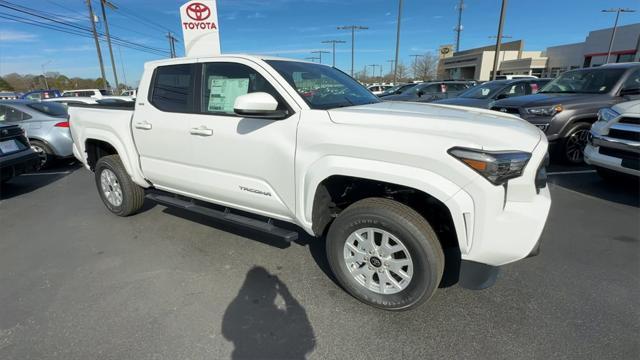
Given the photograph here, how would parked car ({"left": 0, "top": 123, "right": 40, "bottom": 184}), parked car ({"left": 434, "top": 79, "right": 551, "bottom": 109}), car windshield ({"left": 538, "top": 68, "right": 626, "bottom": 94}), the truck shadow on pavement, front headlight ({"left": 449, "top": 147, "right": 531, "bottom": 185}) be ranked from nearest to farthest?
front headlight ({"left": 449, "top": 147, "right": 531, "bottom": 185}) < the truck shadow on pavement < parked car ({"left": 0, "top": 123, "right": 40, "bottom": 184}) < car windshield ({"left": 538, "top": 68, "right": 626, "bottom": 94}) < parked car ({"left": 434, "top": 79, "right": 551, "bottom": 109})

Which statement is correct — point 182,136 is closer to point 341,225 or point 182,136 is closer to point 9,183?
point 341,225

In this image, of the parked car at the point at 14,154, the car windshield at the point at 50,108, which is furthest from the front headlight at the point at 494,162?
the car windshield at the point at 50,108

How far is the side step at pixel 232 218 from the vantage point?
2.90 meters

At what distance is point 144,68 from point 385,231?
3.23 meters

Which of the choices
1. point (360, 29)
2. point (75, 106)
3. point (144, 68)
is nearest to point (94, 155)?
point (75, 106)

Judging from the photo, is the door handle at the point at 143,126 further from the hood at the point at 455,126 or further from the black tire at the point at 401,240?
the black tire at the point at 401,240

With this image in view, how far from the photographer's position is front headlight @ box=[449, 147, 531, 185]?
2.00 m

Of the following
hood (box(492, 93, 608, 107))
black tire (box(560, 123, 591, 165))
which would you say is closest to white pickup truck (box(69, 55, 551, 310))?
hood (box(492, 93, 608, 107))

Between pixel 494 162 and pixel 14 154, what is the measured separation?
6803 mm

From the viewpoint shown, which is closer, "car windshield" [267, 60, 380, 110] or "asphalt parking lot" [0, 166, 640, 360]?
"asphalt parking lot" [0, 166, 640, 360]

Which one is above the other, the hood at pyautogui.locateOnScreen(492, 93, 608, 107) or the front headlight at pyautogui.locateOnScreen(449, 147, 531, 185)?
the hood at pyautogui.locateOnScreen(492, 93, 608, 107)

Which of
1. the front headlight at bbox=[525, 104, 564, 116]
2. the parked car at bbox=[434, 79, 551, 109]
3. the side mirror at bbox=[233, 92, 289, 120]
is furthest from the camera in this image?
the parked car at bbox=[434, 79, 551, 109]

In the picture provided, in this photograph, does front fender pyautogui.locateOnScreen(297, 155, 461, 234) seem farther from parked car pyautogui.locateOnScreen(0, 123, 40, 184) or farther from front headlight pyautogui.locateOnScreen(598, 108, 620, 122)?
parked car pyautogui.locateOnScreen(0, 123, 40, 184)

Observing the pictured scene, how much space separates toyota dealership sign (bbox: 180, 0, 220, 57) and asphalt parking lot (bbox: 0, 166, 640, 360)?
468 cm
